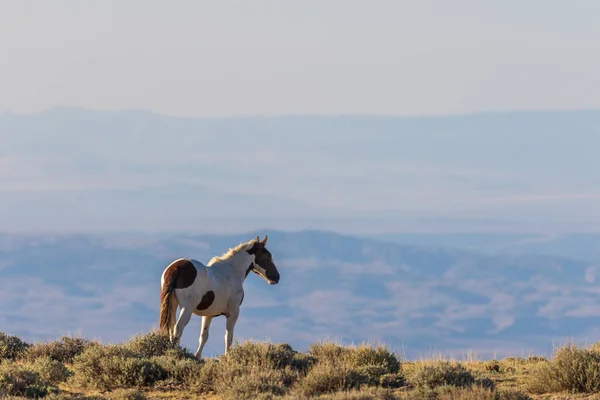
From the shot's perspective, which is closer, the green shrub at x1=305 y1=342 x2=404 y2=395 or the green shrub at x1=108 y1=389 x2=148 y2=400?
the green shrub at x1=108 y1=389 x2=148 y2=400

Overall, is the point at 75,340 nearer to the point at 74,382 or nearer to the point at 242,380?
the point at 74,382

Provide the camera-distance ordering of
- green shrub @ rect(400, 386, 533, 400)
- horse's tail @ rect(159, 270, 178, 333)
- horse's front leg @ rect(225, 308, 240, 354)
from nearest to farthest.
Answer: green shrub @ rect(400, 386, 533, 400) → horse's tail @ rect(159, 270, 178, 333) → horse's front leg @ rect(225, 308, 240, 354)

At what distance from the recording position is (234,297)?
21344 millimetres

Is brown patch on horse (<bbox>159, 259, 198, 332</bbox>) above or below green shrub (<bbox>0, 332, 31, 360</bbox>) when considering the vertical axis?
above

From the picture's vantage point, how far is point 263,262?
22.8 m

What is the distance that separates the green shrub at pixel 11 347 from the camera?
70.3 ft

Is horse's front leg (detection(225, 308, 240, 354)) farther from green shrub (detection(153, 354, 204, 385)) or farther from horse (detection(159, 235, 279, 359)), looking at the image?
green shrub (detection(153, 354, 204, 385))

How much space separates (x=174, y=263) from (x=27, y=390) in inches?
174

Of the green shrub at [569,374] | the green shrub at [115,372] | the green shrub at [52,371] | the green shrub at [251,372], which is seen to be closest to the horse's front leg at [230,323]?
the green shrub at [251,372]

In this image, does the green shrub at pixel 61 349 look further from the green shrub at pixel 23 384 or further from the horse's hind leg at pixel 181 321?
the green shrub at pixel 23 384

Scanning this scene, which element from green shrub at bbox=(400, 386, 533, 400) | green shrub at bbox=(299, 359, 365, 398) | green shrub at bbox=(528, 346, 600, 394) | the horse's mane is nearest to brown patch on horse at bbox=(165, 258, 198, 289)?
the horse's mane

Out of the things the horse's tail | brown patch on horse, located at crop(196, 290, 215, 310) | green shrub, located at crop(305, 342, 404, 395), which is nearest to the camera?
green shrub, located at crop(305, 342, 404, 395)

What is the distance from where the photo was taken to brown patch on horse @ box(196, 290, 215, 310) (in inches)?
810

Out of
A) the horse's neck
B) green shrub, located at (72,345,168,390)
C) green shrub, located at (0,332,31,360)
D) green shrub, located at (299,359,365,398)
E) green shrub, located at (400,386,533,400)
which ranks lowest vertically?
green shrub, located at (400,386,533,400)
